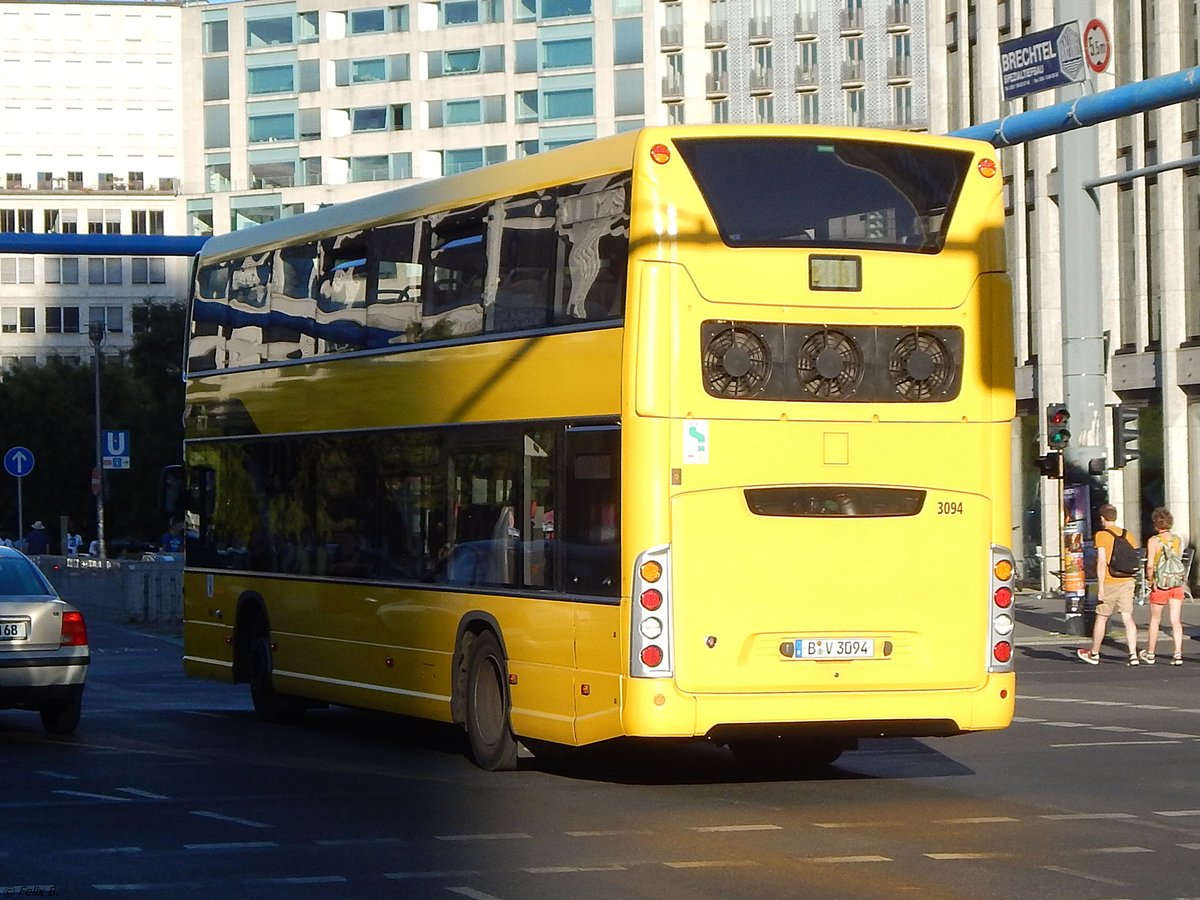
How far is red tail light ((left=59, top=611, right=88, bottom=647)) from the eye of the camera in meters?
19.3

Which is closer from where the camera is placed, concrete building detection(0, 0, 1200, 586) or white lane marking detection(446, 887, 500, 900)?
white lane marking detection(446, 887, 500, 900)

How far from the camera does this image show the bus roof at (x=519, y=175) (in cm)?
1462

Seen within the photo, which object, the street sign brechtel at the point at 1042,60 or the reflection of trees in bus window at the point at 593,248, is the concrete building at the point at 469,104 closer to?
the street sign brechtel at the point at 1042,60

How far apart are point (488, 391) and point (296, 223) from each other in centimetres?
444

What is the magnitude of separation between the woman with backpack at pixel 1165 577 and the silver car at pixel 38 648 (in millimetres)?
13608

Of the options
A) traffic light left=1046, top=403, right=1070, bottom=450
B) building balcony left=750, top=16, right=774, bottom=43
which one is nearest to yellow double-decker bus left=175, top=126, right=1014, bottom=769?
traffic light left=1046, top=403, right=1070, bottom=450

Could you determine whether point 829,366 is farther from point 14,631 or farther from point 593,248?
point 14,631

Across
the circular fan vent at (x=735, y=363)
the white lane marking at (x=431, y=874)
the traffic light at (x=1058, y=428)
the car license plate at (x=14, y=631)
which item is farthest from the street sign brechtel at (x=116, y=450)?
the white lane marking at (x=431, y=874)

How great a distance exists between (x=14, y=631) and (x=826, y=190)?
7726mm

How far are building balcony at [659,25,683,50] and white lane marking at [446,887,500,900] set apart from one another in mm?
106303

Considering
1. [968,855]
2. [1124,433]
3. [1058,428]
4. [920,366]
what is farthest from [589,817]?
[1124,433]

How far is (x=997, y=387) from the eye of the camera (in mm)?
15062

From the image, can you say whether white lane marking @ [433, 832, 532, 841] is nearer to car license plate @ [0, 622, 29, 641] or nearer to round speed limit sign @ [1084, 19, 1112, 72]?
car license plate @ [0, 622, 29, 641]

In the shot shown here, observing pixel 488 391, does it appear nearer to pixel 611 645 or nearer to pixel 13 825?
pixel 611 645
